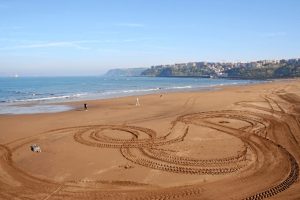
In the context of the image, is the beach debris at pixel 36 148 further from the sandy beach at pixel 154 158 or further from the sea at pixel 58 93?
the sea at pixel 58 93

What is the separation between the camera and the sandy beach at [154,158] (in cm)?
1213

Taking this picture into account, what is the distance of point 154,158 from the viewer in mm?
15938

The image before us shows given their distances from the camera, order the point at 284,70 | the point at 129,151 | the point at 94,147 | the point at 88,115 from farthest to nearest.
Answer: the point at 284,70, the point at 88,115, the point at 94,147, the point at 129,151

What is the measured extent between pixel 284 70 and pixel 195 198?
169781 mm

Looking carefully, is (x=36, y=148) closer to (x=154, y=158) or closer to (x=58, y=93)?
(x=154, y=158)

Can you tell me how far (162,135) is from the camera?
2078cm

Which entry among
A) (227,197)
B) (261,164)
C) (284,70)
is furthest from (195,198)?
(284,70)

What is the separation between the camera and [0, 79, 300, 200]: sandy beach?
39.8 feet

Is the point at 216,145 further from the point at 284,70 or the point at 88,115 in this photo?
the point at 284,70

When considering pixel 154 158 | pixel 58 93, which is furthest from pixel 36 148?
→ pixel 58 93

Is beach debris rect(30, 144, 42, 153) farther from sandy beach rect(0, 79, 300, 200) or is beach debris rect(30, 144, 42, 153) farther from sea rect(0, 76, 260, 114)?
sea rect(0, 76, 260, 114)

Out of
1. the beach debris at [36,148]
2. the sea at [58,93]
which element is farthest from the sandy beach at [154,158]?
the sea at [58,93]

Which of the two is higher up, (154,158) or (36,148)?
(36,148)

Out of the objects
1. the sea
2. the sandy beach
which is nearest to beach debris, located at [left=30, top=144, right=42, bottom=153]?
the sandy beach
